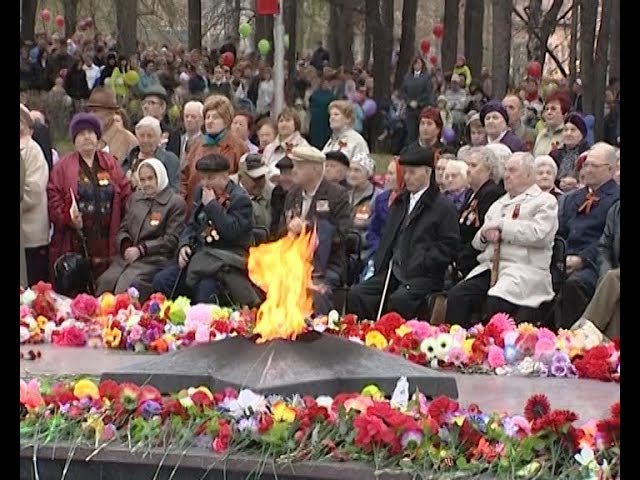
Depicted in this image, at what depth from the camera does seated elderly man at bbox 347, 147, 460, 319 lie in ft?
30.4

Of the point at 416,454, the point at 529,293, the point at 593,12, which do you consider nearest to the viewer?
the point at 416,454

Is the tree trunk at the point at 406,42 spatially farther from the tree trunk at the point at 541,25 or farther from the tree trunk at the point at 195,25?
the tree trunk at the point at 195,25

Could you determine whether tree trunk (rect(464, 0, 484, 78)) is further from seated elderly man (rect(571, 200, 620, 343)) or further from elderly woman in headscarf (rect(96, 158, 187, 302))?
seated elderly man (rect(571, 200, 620, 343))

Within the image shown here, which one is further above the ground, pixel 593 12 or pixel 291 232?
pixel 593 12

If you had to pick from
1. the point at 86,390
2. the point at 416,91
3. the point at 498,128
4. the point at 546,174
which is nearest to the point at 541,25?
the point at 416,91

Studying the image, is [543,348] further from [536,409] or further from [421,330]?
[536,409]

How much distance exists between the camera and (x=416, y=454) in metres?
5.26

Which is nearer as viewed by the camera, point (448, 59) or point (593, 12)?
point (593, 12)

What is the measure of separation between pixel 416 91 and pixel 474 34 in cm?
669
